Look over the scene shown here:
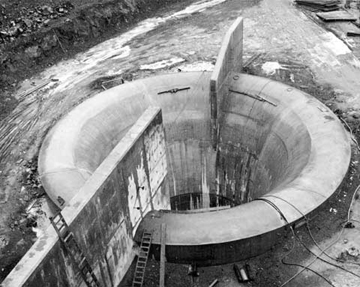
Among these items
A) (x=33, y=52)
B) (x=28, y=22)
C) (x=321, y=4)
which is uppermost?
(x=28, y=22)

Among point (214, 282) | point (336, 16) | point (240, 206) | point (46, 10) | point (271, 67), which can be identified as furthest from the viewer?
point (336, 16)

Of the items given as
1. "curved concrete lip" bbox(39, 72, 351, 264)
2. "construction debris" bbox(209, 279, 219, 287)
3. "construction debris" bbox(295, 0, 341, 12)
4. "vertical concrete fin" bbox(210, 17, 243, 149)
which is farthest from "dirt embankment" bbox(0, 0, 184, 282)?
"construction debris" bbox(295, 0, 341, 12)

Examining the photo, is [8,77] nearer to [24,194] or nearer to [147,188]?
[24,194]

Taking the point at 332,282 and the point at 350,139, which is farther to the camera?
the point at 350,139

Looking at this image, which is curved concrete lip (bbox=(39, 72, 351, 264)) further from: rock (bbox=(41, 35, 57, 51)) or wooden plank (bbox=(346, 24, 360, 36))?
wooden plank (bbox=(346, 24, 360, 36))

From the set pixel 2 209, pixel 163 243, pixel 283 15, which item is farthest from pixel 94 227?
pixel 283 15

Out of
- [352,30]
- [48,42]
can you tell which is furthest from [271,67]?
[48,42]

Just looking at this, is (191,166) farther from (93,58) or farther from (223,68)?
(93,58)
